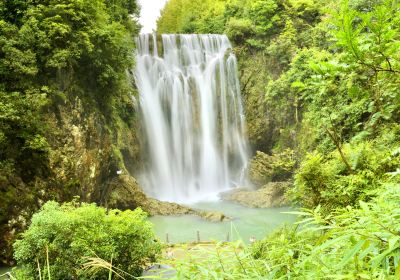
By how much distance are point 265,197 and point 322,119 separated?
7.04 meters

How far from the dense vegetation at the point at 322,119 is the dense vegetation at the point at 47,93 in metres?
8.32

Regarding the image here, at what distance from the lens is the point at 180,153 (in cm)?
2328

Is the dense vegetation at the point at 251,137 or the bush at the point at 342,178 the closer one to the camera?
Result: the dense vegetation at the point at 251,137

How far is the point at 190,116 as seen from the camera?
23891 mm

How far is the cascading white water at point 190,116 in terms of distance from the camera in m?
22.1

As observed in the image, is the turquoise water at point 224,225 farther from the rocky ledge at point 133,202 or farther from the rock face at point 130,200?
the rock face at point 130,200

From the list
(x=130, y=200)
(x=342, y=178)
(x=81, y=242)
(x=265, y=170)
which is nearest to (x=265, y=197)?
(x=265, y=170)

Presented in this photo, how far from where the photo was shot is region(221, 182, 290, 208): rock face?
1753cm

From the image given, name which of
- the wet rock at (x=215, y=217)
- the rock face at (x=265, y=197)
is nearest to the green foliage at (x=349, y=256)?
the wet rock at (x=215, y=217)

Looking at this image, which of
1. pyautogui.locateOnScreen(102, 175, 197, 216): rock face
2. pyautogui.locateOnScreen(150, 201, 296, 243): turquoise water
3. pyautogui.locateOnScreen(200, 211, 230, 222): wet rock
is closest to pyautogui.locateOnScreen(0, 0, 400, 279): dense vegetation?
pyautogui.locateOnScreen(102, 175, 197, 216): rock face

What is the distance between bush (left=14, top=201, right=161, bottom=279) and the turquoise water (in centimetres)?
470

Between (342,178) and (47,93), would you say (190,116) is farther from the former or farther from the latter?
(342,178)

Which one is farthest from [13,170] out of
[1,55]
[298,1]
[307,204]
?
[298,1]

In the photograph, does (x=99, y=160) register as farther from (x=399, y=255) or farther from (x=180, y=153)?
(x=399, y=255)
